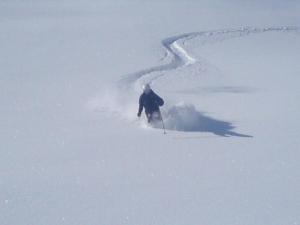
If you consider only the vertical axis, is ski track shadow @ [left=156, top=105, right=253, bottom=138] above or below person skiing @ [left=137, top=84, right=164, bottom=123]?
below

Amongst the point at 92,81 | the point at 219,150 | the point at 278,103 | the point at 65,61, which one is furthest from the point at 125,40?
the point at 219,150

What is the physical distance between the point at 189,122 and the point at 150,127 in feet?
2.79

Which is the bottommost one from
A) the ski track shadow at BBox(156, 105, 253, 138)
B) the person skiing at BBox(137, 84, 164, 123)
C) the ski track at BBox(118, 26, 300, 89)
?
the ski track at BBox(118, 26, 300, 89)

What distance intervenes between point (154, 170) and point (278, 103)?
5819 mm

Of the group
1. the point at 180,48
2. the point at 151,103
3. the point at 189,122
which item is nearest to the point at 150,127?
the point at 151,103

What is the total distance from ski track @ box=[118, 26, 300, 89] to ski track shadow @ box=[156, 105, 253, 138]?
4.32m

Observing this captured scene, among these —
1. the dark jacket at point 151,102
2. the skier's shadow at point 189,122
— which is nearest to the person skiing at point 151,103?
the dark jacket at point 151,102

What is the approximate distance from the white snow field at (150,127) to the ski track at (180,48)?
0.15 ft

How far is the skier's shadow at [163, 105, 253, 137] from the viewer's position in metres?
12.7

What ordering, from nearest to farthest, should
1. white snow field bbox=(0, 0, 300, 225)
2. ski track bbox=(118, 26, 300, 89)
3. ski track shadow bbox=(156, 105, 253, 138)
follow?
white snow field bbox=(0, 0, 300, 225) < ski track shadow bbox=(156, 105, 253, 138) < ski track bbox=(118, 26, 300, 89)

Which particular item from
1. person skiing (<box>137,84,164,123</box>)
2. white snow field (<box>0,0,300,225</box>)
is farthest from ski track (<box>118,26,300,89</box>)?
person skiing (<box>137,84,164,123</box>)

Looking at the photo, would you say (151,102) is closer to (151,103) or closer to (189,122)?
(151,103)

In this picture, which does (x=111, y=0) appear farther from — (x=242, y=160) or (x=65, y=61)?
(x=242, y=160)

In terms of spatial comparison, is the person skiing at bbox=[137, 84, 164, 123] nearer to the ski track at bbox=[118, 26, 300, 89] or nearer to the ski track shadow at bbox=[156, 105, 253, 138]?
the ski track shadow at bbox=[156, 105, 253, 138]
